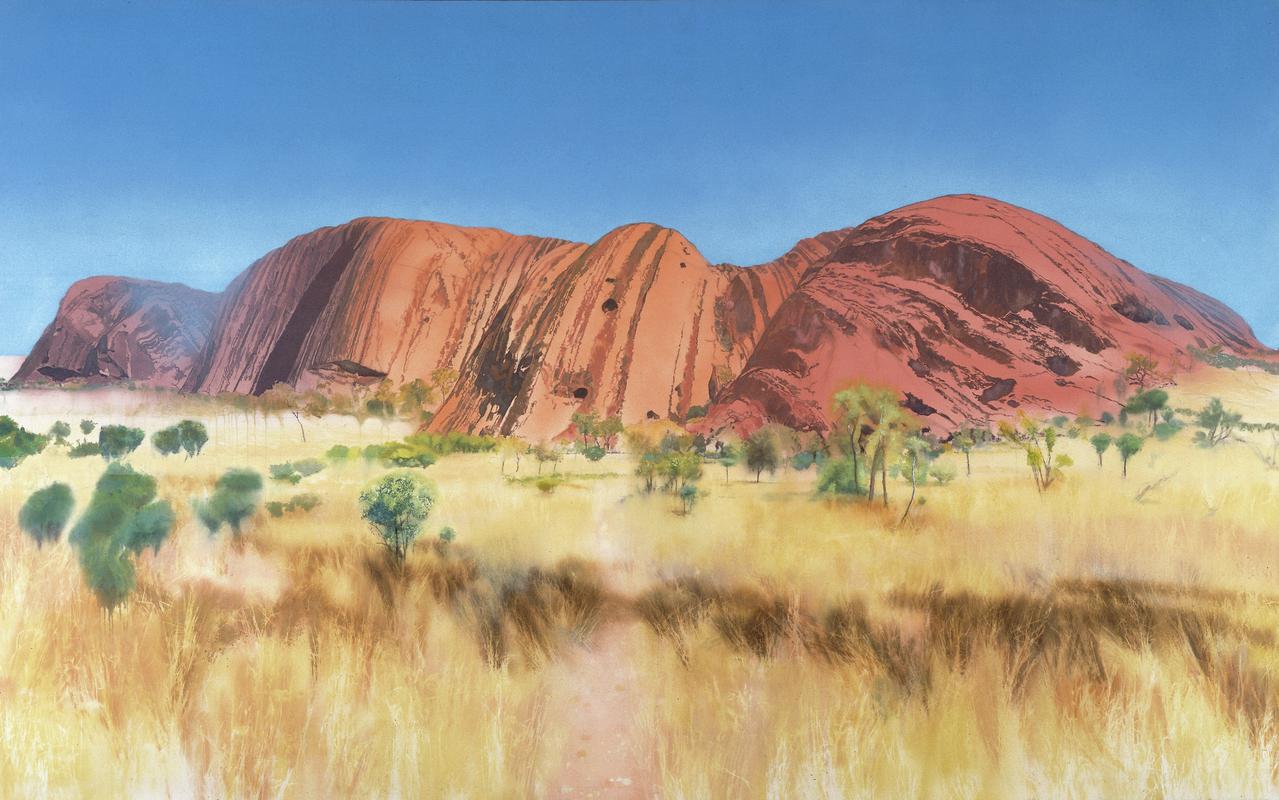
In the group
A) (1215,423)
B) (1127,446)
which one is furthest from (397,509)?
(1215,423)

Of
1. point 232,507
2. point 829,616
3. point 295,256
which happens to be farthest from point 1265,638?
point 295,256

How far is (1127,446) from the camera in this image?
340cm

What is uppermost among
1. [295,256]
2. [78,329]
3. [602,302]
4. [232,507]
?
[602,302]

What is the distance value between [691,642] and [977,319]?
463 centimetres

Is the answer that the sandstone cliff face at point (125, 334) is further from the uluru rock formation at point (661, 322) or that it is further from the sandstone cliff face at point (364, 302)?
the sandstone cliff face at point (364, 302)

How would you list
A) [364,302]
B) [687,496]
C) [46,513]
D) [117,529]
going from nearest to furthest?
[117,529] → [46,513] → [687,496] → [364,302]

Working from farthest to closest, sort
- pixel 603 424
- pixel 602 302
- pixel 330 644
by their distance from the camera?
pixel 602 302, pixel 603 424, pixel 330 644

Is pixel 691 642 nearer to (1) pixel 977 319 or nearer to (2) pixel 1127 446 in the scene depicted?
(2) pixel 1127 446

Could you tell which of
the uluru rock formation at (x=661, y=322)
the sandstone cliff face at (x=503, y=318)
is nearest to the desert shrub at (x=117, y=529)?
the uluru rock formation at (x=661, y=322)

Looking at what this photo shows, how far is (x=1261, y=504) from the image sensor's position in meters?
2.84

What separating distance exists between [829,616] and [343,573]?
2298mm

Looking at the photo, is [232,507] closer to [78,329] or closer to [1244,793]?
[78,329]

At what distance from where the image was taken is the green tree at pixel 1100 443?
3.35 metres

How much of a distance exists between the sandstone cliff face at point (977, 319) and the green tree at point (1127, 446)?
459mm
